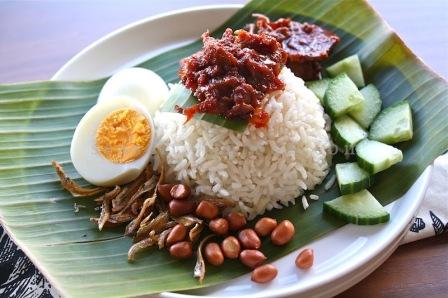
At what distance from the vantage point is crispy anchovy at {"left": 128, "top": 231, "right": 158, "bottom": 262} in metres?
3.23

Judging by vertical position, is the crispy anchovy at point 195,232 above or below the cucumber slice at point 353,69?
below

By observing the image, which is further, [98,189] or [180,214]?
[98,189]

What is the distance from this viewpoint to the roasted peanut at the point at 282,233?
10.4 feet

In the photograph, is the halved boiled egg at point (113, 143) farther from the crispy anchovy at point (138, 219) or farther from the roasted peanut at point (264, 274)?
the roasted peanut at point (264, 274)

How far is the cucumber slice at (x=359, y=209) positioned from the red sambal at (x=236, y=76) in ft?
2.22

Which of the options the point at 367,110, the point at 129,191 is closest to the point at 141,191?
the point at 129,191

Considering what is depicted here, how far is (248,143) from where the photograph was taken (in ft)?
11.3

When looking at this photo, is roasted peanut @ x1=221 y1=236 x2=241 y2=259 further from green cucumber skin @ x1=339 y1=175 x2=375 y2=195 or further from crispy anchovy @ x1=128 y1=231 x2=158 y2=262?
green cucumber skin @ x1=339 y1=175 x2=375 y2=195

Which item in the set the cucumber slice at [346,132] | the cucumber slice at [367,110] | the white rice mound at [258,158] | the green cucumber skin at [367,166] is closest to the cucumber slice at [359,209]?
the green cucumber skin at [367,166]

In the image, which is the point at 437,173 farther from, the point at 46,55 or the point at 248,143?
the point at 46,55

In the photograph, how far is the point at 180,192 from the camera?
341 cm

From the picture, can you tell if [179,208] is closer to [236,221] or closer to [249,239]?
[236,221]

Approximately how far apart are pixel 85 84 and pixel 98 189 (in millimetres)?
1022

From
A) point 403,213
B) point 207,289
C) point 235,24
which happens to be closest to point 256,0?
point 235,24
